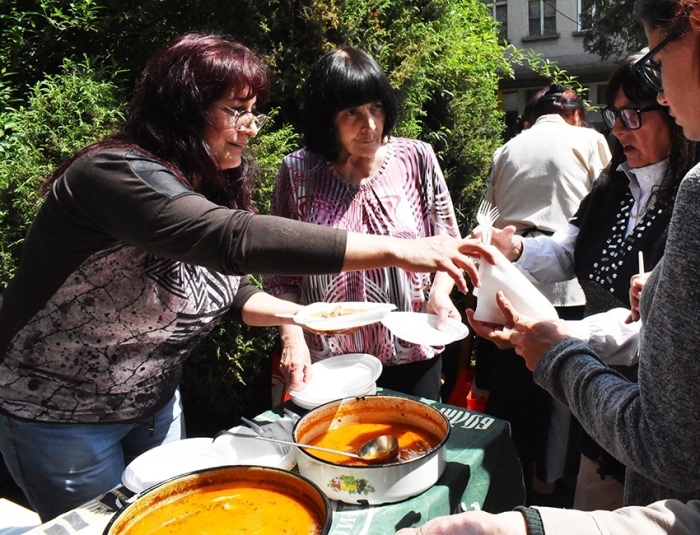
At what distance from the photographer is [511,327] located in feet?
5.58

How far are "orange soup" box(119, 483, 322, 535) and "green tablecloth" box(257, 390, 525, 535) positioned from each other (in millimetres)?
165

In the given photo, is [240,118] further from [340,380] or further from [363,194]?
[340,380]

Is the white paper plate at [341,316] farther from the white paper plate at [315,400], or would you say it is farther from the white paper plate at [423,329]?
the white paper plate at [315,400]

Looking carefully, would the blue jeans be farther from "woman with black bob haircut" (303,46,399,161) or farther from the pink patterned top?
"woman with black bob haircut" (303,46,399,161)

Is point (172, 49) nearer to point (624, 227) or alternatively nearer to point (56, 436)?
point (56, 436)

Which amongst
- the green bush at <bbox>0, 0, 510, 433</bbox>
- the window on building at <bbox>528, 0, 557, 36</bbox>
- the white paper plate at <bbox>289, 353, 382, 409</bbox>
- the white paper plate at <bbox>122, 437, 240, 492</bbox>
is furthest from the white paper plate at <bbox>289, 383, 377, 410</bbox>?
the window on building at <bbox>528, 0, 557, 36</bbox>

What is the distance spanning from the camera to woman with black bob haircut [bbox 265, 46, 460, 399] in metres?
2.49

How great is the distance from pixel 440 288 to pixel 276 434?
93 cm

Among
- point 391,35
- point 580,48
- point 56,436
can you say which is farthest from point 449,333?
point 580,48

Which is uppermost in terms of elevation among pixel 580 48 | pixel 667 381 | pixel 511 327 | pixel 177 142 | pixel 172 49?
pixel 172 49

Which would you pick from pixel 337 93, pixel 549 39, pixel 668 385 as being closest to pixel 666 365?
pixel 668 385

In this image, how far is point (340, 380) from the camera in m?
2.03

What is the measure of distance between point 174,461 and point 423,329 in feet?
2.82

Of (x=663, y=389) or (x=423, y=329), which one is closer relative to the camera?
(x=663, y=389)
